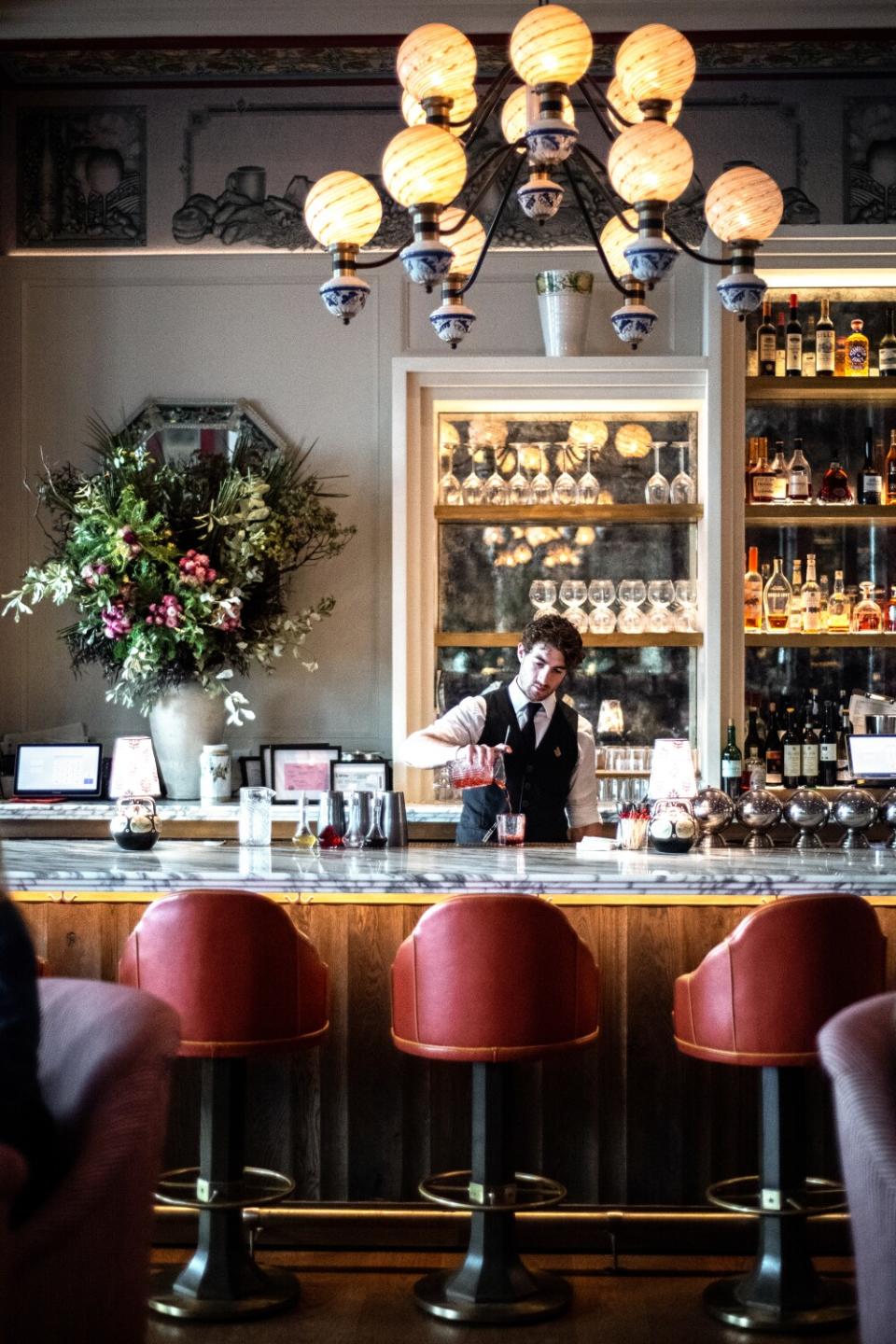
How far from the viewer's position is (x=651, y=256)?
3367mm

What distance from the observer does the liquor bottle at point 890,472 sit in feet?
19.4

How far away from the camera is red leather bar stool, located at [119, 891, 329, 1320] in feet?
10.9

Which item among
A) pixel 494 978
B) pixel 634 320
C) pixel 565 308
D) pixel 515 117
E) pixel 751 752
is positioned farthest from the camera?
pixel 751 752

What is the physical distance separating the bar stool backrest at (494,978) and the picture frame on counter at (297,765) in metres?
2.61

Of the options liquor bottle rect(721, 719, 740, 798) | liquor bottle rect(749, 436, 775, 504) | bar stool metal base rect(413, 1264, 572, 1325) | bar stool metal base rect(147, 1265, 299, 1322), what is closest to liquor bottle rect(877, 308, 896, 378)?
liquor bottle rect(749, 436, 775, 504)

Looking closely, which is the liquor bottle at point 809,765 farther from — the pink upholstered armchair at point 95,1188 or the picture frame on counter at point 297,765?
the pink upholstered armchair at point 95,1188

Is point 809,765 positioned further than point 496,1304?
Yes

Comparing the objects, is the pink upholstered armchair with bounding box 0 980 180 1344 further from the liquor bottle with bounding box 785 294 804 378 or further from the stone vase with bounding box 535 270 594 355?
the liquor bottle with bounding box 785 294 804 378

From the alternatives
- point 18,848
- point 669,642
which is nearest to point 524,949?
point 18,848

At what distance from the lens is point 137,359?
6191 mm

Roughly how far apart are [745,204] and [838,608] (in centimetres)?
264

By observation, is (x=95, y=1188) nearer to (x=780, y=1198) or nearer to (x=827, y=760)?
(x=780, y=1198)

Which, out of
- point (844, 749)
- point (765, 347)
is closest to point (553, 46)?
point (765, 347)

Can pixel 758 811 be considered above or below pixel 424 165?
below
